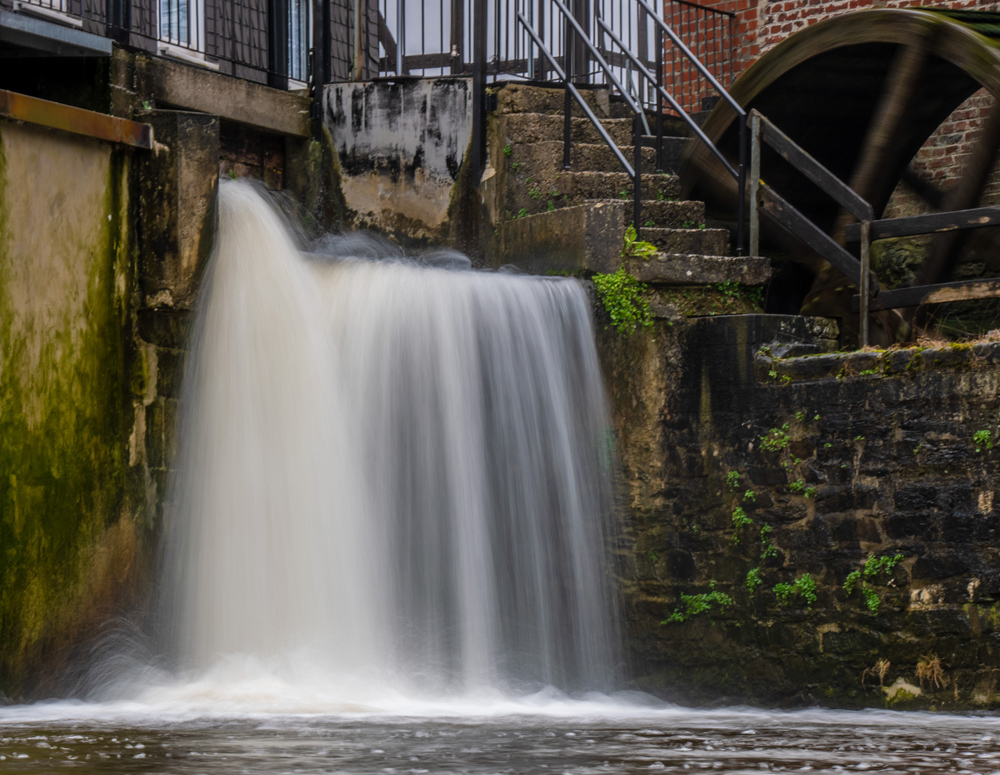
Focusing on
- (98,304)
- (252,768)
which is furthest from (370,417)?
(252,768)

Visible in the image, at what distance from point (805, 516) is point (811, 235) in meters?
2.04

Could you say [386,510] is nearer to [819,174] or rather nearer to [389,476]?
[389,476]

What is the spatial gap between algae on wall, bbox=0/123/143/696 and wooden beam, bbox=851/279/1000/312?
4205 mm

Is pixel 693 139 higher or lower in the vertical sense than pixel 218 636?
higher

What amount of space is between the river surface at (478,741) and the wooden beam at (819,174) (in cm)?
293

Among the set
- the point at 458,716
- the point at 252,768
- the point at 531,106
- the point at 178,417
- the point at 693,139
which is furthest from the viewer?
the point at 693,139

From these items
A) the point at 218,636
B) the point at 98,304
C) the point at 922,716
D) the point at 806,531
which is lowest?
the point at 922,716

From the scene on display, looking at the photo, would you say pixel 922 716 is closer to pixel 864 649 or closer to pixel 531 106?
pixel 864 649

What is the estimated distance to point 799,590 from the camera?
20.7ft

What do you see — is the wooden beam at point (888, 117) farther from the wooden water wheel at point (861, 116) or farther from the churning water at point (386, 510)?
the churning water at point (386, 510)

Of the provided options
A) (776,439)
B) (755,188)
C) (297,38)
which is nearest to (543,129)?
(755,188)

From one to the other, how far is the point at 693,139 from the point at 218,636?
17.8 ft

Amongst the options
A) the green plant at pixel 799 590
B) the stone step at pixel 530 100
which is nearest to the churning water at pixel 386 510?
the green plant at pixel 799 590

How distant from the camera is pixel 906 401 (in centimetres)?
596
